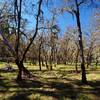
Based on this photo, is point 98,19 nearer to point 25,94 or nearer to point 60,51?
point 25,94

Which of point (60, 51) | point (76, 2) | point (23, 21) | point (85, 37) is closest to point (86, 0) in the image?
point (76, 2)

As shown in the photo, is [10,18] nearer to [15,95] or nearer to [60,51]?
[15,95]

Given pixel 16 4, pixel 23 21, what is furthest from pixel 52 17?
pixel 16 4

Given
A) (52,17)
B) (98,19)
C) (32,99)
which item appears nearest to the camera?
(32,99)

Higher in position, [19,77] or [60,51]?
[60,51]

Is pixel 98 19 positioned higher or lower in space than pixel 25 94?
higher

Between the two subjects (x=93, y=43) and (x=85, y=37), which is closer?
(x=93, y=43)

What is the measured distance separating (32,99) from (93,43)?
49.9m

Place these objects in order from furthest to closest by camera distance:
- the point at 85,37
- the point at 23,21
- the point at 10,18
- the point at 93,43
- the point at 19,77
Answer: the point at 85,37, the point at 93,43, the point at 23,21, the point at 10,18, the point at 19,77

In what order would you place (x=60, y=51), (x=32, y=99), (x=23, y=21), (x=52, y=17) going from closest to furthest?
(x=32, y=99) < (x=23, y=21) < (x=52, y=17) < (x=60, y=51)

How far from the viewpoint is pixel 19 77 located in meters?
27.2

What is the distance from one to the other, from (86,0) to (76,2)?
882mm

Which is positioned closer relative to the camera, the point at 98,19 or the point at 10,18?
the point at 10,18

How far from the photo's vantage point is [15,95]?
726 inches
